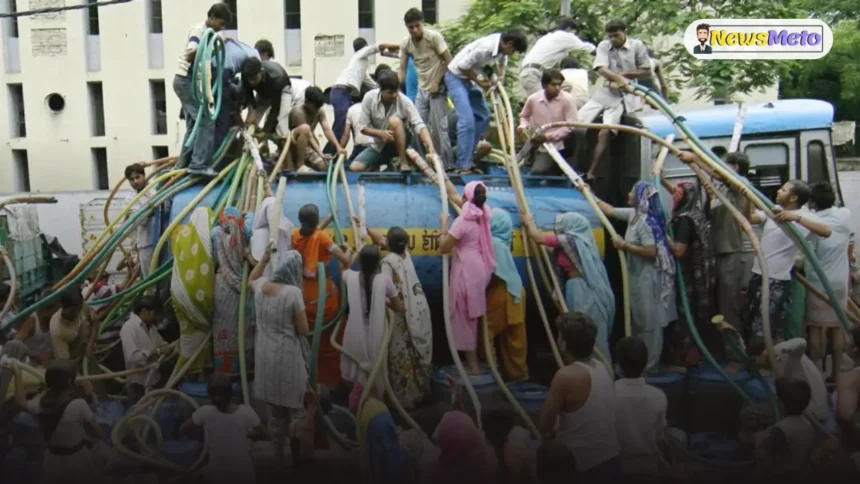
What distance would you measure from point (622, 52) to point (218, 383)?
3.75 meters

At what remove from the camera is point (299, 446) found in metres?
4.30

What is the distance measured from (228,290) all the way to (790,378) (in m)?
3.01

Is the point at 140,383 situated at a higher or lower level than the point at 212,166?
lower

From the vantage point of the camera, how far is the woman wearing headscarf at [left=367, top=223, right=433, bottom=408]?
4.60m

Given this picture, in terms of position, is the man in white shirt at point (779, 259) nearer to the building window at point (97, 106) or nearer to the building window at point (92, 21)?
the building window at point (97, 106)

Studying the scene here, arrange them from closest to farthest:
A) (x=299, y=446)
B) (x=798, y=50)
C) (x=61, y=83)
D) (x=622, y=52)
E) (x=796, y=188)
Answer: (x=299, y=446)
(x=796, y=188)
(x=798, y=50)
(x=622, y=52)
(x=61, y=83)

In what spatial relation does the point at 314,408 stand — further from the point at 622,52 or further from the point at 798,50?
the point at 798,50

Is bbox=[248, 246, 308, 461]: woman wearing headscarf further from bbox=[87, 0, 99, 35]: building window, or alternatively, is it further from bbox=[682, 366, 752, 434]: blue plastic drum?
bbox=[87, 0, 99, 35]: building window

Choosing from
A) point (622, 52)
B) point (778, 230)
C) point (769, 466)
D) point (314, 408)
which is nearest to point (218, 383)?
point (314, 408)

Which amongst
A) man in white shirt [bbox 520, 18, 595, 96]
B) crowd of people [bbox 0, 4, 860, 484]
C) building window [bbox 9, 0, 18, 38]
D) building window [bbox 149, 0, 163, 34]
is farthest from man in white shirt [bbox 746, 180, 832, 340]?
building window [bbox 149, 0, 163, 34]

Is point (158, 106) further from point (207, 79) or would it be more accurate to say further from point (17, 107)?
point (207, 79)

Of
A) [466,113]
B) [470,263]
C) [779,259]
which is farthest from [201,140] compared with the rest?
[779,259]

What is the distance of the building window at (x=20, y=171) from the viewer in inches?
341

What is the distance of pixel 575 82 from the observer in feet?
22.2
